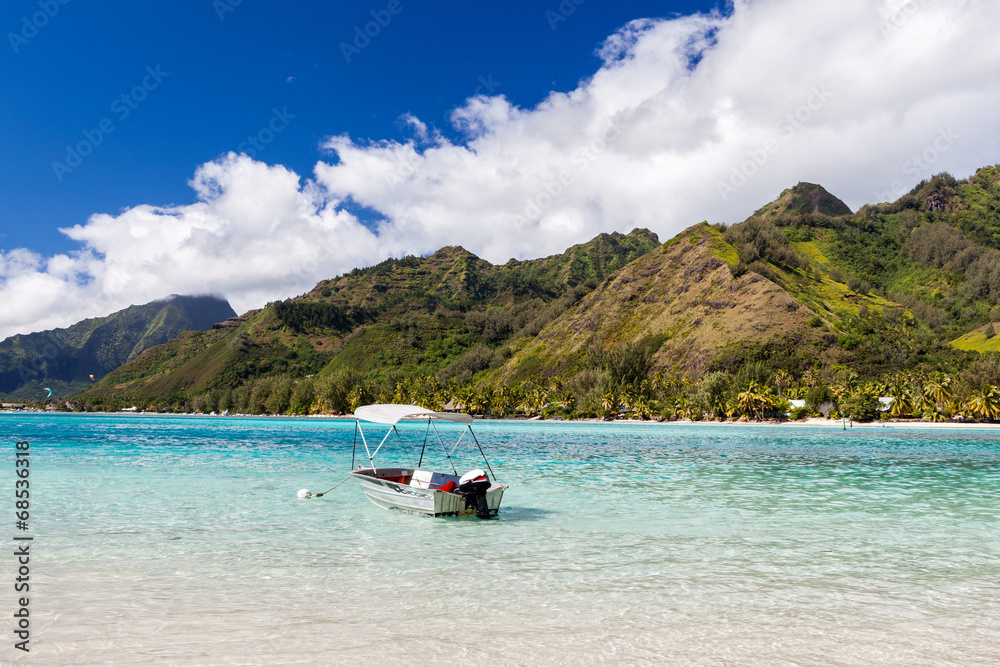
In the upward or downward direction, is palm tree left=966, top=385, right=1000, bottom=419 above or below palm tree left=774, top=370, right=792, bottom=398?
below

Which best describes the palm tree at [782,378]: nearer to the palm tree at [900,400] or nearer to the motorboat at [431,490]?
the palm tree at [900,400]

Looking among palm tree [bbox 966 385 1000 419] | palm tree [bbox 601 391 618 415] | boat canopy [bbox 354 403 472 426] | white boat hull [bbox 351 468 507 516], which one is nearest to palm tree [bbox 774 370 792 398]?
palm tree [bbox 601 391 618 415]

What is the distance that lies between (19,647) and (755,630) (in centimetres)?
1281

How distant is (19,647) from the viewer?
9.62m

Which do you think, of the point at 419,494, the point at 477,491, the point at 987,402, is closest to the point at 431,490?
the point at 419,494

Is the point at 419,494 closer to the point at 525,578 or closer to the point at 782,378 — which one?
the point at 525,578

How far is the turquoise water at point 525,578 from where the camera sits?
→ 32.3 feet

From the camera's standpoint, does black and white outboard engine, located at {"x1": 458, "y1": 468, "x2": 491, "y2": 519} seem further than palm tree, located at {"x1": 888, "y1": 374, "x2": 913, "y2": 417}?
No

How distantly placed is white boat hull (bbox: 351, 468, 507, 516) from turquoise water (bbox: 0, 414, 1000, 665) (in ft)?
1.81

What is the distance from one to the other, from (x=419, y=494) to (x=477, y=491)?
90.7 inches

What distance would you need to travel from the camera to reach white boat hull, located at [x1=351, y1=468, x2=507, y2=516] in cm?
2170

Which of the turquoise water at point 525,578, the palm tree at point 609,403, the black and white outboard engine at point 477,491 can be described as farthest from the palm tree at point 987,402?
the black and white outboard engine at point 477,491

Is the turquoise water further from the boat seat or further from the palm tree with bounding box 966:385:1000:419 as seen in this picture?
the palm tree with bounding box 966:385:1000:419

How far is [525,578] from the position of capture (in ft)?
47.0
